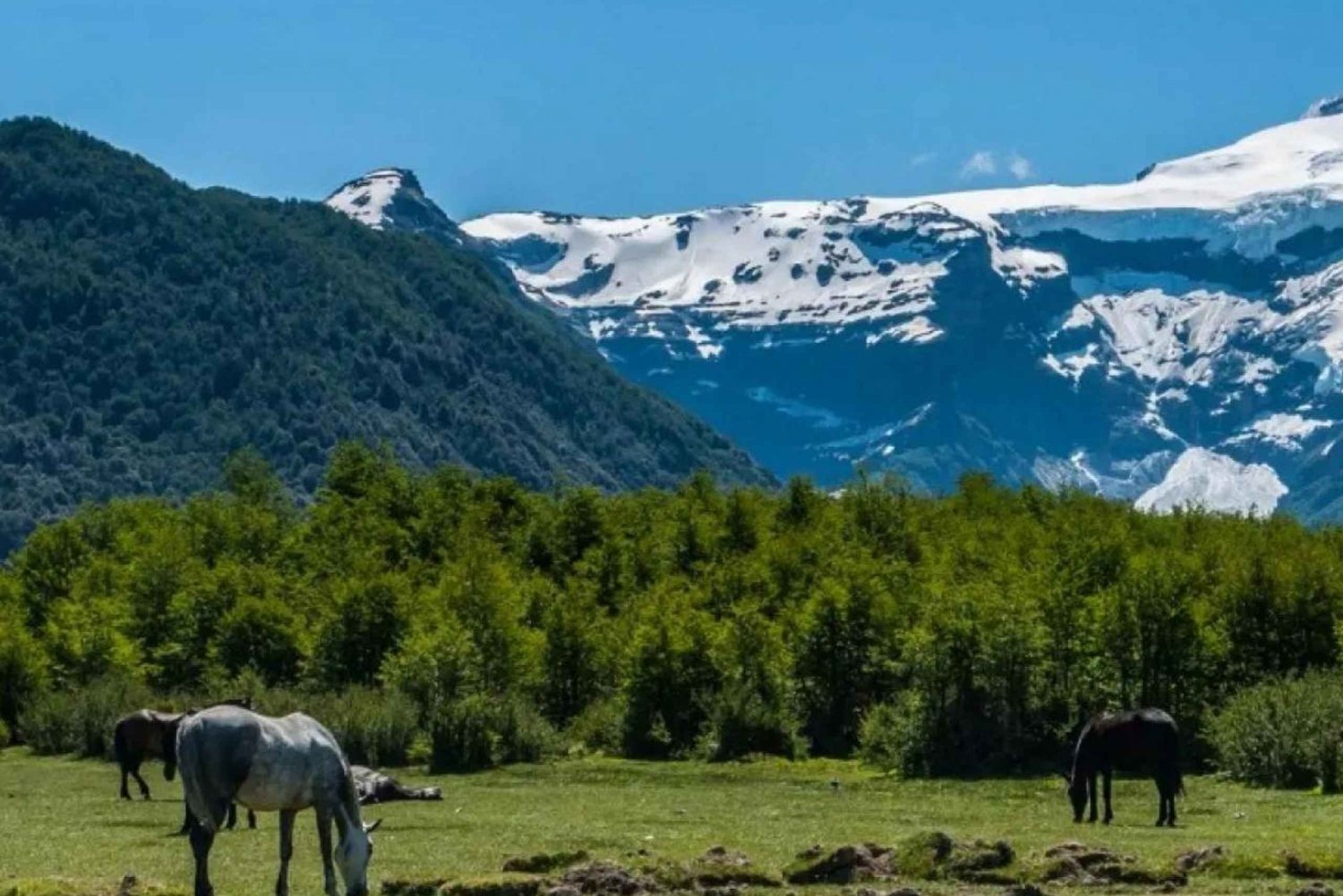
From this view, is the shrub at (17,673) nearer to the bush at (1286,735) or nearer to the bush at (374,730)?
the bush at (374,730)

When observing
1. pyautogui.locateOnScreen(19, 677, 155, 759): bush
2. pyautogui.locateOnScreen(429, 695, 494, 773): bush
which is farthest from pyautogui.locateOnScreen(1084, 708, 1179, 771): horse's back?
pyautogui.locateOnScreen(19, 677, 155, 759): bush

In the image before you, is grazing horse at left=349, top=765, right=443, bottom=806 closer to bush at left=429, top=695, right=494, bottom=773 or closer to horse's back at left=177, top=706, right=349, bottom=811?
bush at left=429, top=695, right=494, bottom=773

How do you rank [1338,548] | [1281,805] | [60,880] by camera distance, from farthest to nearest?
[1338,548]
[1281,805]
[60,880]

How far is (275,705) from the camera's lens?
85.9 metres

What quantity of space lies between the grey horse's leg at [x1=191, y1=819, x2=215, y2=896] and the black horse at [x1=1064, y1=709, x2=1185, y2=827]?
25420 mm

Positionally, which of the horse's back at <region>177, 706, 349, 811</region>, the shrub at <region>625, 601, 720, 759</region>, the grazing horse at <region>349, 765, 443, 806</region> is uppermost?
the shrub at <region>625, 601, 720, 759</region>

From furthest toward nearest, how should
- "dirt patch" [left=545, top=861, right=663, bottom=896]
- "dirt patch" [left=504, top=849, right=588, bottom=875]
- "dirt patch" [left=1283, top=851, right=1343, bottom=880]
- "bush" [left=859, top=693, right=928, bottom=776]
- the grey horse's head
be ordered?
"bush" [left=859, top=693, right=928, bottom=776] < "dirt patch" [left=1283, top=851, right=1343, bottom=880] < "dirt patch" [left=504, top=849, right=588, bottom=875] < "dirt patch" [left=545, top=861, right=663, bottom=896] < the grey horse's head

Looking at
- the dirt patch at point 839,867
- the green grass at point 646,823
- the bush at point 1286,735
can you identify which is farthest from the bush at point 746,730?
the dirt patch at point 839,867

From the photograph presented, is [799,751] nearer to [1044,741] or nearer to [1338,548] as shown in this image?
[1044,741]

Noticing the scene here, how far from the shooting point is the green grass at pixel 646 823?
3666 cm

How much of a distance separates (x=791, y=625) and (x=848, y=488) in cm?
3407

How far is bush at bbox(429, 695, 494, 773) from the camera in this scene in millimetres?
77750

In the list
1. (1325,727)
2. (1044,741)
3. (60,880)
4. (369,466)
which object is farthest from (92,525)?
(60,880)

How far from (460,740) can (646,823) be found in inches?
1131
